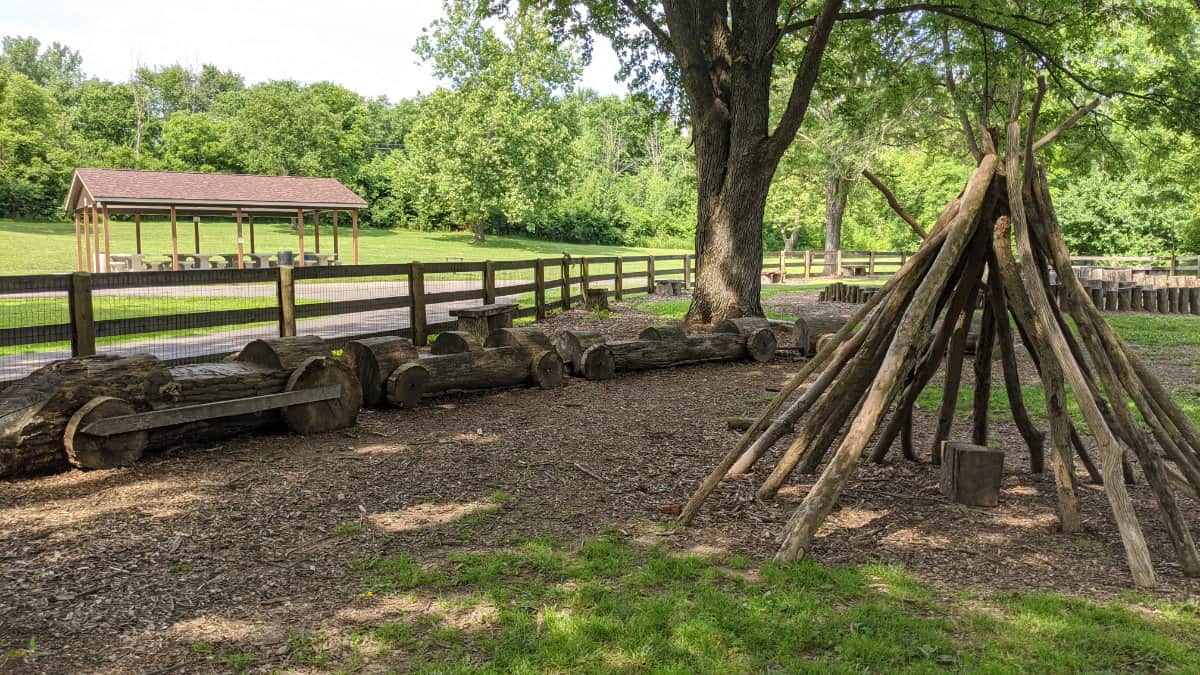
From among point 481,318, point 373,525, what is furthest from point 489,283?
point 373,525

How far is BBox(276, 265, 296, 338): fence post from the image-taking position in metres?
10.0

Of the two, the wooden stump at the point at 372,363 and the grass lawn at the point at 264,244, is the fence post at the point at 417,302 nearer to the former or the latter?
the wooden stump at the point at 372,363

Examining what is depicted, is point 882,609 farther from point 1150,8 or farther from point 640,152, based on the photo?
point 640,152

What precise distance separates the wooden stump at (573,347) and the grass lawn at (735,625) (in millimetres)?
6009

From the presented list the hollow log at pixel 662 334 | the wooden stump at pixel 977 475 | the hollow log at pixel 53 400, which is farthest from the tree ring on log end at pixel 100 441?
the hollow log at pixel 662 334

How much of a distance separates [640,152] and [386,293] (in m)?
69.5

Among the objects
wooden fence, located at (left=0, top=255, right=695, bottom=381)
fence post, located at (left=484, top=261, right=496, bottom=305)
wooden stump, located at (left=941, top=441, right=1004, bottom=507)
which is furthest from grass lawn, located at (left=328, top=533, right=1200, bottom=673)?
fence post, located at (left=484, top=261, right=496, bottom=305)

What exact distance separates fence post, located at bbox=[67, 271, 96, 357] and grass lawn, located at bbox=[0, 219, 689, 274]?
2341cm

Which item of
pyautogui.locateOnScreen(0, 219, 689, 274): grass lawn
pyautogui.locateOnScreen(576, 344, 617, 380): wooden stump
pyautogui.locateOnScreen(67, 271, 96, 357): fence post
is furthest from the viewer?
pyautogui.locateOnScreen(0, 219, 689, 274): grass lawn

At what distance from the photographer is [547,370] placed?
32.0ft

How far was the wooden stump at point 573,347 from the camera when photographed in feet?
33.9

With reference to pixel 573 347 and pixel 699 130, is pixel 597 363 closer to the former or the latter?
pixel 573 347

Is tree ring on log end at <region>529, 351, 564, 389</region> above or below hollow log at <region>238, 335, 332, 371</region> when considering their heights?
below

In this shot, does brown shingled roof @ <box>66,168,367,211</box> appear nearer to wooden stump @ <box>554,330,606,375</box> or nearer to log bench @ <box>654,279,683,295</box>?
log bench @ <box>654,279,683,295</box>
